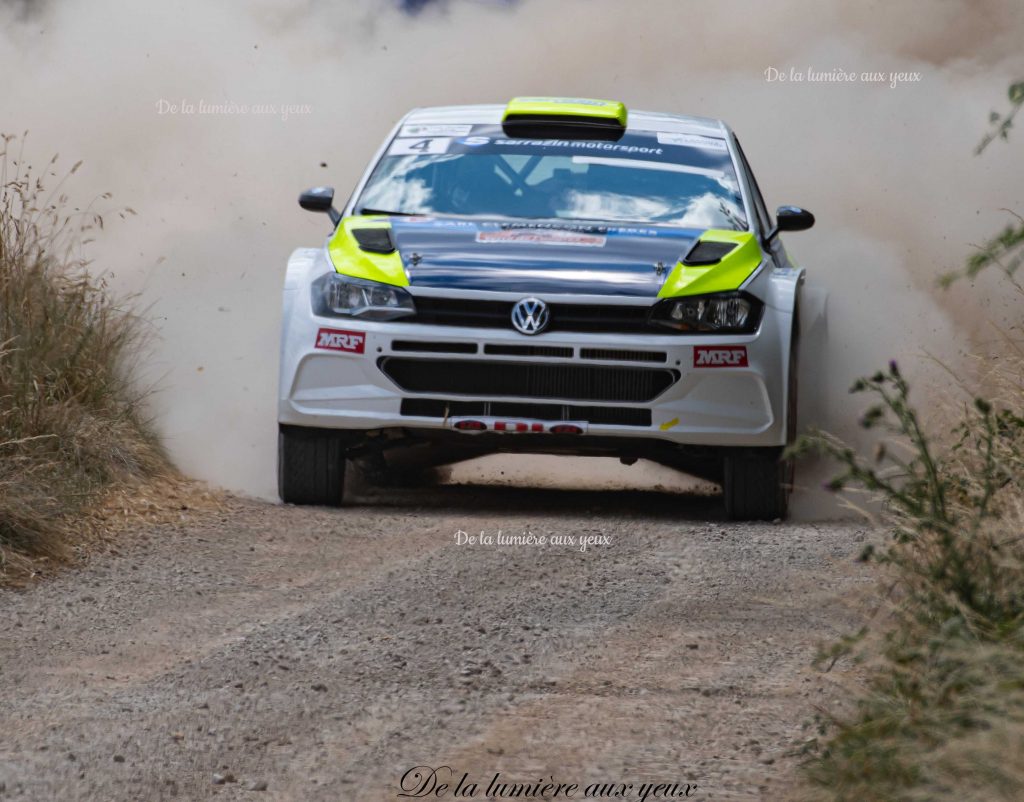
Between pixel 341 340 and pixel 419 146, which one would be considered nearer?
pixel 341 340

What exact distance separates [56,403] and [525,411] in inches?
79.7

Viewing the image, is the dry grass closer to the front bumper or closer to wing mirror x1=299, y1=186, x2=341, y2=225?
the front bumper

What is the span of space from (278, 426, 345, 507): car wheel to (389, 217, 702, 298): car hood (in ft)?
2.78

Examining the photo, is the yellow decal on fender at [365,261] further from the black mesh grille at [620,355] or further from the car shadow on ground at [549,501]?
the car shadow on ground at [549,501]

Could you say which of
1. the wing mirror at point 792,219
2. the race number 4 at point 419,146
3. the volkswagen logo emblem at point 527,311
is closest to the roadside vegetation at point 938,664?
the volkswagen logo emblem at point 527,311

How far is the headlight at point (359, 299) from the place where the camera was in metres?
8.12

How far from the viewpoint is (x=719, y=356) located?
26.5 feet

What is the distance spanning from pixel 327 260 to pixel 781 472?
218 centimetres

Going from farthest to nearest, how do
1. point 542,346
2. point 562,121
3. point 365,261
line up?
point 562,121 < point 365,261 < point 542,346

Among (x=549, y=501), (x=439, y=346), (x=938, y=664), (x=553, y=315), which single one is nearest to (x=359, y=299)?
(x=439, y=346)

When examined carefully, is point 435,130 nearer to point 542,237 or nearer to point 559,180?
point 559,180

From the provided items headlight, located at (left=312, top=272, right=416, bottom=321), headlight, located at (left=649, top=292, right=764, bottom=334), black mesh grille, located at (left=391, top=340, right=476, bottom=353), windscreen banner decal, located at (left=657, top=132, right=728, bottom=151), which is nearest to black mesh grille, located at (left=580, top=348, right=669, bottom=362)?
headlight, located at (left=649, top=292, right=764, bottom=334)

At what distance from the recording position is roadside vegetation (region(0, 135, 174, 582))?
7.01 metres

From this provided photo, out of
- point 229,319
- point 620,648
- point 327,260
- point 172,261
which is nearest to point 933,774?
point 620,648
